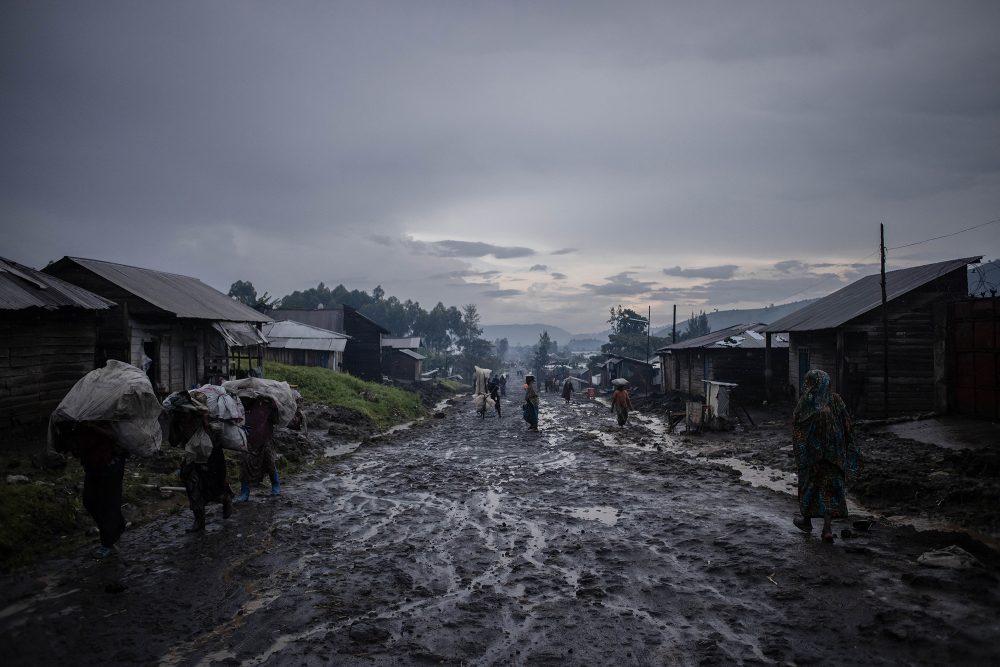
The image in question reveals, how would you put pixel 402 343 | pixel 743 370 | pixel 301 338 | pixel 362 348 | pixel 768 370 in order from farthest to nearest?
pixel 402 343 → pixel 362 348 → pixel 301 338 → pixel 743 370 → pixel 768 370

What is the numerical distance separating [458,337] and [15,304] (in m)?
84.2

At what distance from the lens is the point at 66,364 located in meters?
11.7

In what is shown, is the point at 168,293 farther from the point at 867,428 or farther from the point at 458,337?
the point at 458,337

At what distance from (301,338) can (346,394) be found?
11.5 metres

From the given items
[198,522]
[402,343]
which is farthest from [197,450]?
[402,343]

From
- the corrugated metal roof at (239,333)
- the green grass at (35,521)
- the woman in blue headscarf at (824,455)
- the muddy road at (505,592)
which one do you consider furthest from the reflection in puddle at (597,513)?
the corrugated metal roof at (239,333)

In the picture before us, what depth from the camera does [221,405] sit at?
7.30 meters

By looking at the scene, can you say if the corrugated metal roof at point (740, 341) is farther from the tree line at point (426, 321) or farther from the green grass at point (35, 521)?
the tree line at point (426, 321)

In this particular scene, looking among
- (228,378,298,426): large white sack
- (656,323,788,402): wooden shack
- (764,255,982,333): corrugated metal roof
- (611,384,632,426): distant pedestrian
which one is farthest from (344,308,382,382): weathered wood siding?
(228,378,298,426): large white sack

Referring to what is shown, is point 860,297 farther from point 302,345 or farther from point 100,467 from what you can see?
point 302,345

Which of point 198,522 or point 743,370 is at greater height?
point 743,370

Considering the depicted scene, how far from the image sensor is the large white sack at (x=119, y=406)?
18.4 ft

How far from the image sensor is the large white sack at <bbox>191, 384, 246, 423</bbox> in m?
7.22

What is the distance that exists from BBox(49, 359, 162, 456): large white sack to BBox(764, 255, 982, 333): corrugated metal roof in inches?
700
